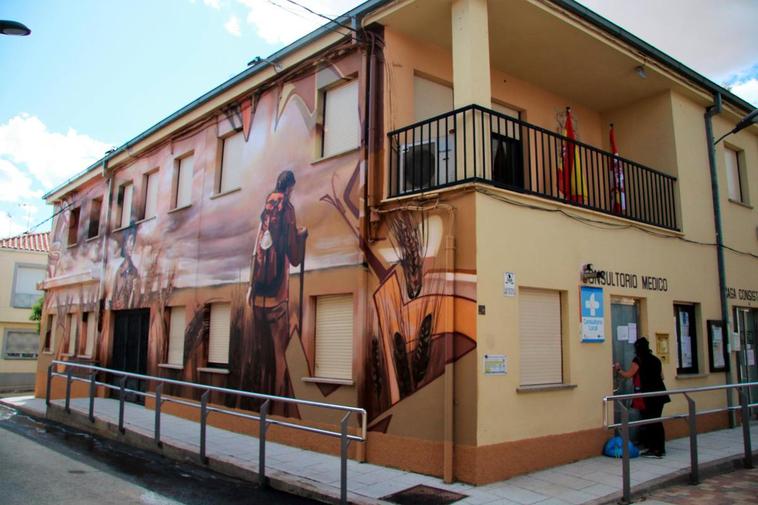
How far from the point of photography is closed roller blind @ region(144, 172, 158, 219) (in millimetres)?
14977

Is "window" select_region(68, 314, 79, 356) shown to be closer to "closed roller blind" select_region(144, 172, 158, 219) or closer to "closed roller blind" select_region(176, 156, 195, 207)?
"closed roller blind" select_region(144, 172, 158, 219)

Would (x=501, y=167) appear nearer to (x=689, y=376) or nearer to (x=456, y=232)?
(x=456, y=232)

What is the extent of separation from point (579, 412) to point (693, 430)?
155 cm

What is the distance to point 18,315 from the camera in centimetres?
2869

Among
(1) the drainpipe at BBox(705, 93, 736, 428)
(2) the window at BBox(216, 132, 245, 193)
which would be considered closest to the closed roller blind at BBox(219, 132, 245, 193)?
(2) the window at BBox(216, 132, 245, 193)

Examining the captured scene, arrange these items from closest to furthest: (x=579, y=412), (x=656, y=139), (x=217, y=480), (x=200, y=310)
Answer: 1. (x=217, y=480)
2. (x=579, y=412)
3. (x=656, y=139)
4. (x=200, y=310)

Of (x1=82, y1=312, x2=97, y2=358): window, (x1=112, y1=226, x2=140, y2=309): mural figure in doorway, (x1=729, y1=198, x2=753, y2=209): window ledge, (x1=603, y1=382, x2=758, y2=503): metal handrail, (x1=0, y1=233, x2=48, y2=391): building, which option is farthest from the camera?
(x1=0, y1=233, x2=48, y2=391): building

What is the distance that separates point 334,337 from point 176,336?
18.6 ft

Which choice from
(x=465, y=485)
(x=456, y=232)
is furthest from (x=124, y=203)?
(x=465, y=485)

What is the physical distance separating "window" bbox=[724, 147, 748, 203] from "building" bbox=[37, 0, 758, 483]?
0.27 ft

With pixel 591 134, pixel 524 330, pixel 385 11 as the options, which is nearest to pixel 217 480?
pixel 524 330

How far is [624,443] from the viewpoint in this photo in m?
6.31

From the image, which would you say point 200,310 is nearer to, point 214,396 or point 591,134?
point 214,396

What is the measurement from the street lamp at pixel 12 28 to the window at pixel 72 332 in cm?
1233
